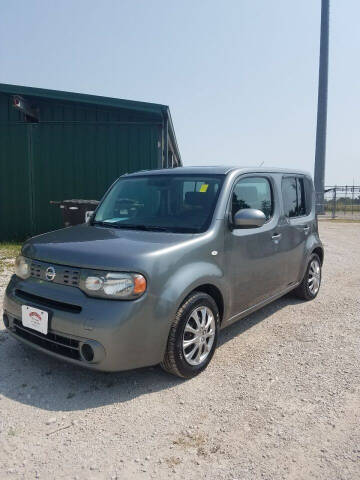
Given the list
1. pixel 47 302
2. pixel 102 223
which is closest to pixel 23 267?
pixel 47 302

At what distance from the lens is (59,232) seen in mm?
3570

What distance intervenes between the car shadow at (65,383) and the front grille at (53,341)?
0.96 ft

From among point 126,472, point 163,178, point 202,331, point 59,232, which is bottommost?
point 126,472

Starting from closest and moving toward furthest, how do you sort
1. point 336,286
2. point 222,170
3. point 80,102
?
point 222,170 → point 336,286 → point 80,102

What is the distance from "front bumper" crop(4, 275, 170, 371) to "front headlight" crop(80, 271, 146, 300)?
0.04 m

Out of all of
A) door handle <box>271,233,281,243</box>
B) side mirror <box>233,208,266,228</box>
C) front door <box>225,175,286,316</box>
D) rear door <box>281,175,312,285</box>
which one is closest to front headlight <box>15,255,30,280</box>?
front door <box>225,175,286,316</box>

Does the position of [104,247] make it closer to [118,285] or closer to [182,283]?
[118,285]

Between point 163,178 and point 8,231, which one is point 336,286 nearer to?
point 163,178

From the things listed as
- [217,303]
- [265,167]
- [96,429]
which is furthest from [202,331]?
[265,167]

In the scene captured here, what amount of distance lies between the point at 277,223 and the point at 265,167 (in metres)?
0.65

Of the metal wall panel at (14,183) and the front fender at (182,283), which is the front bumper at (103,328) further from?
the metal wall panel at (14,183)

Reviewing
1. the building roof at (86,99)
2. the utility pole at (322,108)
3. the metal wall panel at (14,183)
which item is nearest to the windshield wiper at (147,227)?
the building roof at (86,99)

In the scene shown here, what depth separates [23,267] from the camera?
3197 mm

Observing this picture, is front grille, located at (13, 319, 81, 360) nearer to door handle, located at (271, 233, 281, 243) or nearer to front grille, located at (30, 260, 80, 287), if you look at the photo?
front grille, located at (30, 260, 80, 287)
